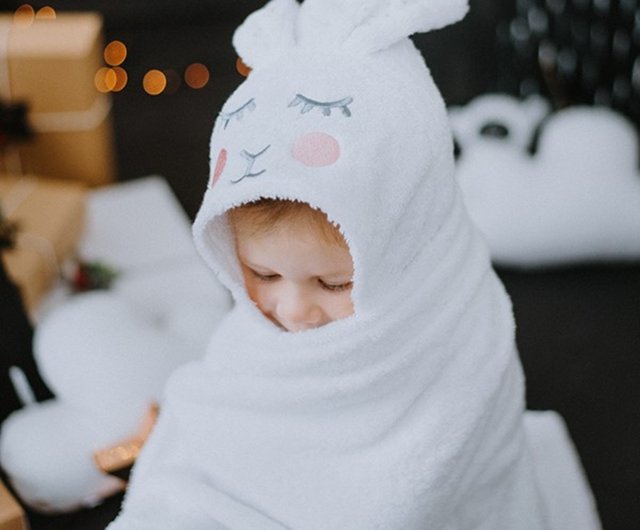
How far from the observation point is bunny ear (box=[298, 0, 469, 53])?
0.69m

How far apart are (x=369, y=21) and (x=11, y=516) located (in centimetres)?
63

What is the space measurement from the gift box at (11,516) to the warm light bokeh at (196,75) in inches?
62.5

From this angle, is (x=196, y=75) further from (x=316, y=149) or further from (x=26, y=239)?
(x=316, y=149)

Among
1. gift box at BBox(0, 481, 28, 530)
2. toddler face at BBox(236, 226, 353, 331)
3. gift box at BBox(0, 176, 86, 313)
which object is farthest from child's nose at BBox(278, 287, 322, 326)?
gift box at BBox(0, 176, 86, 313)

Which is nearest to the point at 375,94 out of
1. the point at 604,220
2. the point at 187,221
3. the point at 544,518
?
the point at 544,518

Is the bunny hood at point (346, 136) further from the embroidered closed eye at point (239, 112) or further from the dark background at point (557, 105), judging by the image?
the dark background at point (557, 105)

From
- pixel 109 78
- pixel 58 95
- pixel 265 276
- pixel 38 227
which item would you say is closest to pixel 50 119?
pixel 58 95

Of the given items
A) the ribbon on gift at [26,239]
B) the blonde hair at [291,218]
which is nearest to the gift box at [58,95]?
the ribbon on gift at [26,239]

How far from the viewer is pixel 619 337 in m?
1.28

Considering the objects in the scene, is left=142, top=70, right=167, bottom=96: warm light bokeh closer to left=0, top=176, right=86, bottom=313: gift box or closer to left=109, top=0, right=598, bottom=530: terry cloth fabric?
left=0, top=176, right=86, bottom=313: gift box

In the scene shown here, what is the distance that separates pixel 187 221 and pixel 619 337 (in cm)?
88

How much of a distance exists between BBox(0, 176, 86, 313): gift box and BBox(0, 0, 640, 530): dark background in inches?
11.8

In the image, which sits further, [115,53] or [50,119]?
[115,53]

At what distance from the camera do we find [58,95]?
1655 millimetres
